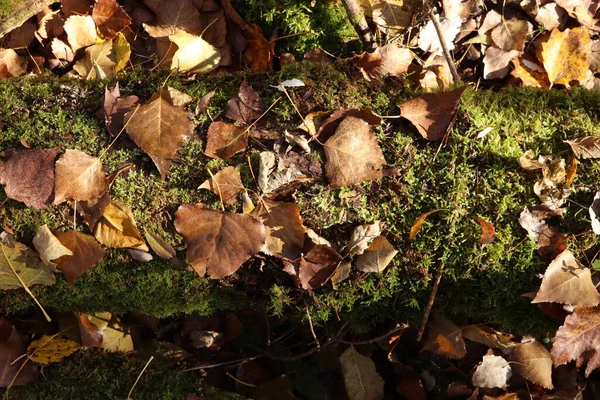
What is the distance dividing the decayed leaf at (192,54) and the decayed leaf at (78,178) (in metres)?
0.81

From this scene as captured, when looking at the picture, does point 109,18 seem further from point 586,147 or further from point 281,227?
point 586,147

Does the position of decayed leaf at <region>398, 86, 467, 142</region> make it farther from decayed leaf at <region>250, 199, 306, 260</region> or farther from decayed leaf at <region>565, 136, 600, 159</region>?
decayed leaf at <region>250, 199, 306, 260</region>

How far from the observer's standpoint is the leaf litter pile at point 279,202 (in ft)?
6.57

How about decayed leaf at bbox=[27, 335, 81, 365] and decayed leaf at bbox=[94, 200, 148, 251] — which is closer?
decayed leaf at bbox=[94, 200, 148, 251]

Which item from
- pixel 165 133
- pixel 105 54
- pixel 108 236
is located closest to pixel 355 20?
pixel 165 133

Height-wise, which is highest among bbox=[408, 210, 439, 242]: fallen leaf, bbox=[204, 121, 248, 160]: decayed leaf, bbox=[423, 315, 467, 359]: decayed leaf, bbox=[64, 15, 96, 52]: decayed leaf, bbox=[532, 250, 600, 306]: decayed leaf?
bbox=[64, 15, 96, 52]: decayed leaf

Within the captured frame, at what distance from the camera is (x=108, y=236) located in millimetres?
2059

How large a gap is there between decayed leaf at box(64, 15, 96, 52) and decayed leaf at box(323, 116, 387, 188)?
161 centimetres

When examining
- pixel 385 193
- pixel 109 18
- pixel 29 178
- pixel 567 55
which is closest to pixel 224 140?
pixel 385 193

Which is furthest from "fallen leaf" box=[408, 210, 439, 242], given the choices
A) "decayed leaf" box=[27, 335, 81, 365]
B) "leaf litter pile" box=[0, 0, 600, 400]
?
"decayed leaf" box=[27, 335, 81, 365]

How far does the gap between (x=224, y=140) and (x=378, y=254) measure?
76 cm

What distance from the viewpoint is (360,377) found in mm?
2605

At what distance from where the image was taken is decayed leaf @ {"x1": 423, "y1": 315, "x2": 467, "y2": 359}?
2371 mm

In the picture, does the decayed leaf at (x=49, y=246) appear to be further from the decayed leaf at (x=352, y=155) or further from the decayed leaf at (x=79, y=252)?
the decayed leaf at (x=352, y=155)
